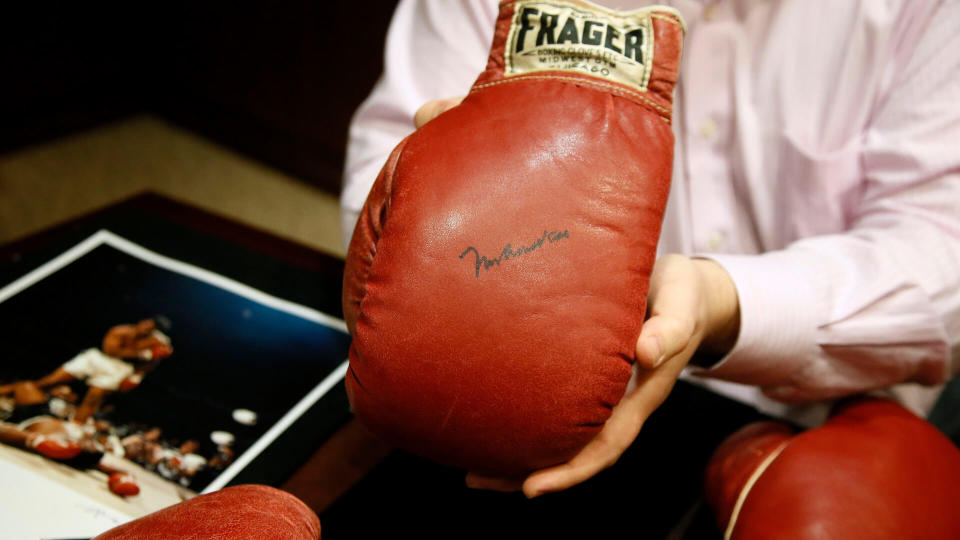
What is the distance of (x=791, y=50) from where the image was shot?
0.70m

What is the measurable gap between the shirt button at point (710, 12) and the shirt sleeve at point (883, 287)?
19 centimetres

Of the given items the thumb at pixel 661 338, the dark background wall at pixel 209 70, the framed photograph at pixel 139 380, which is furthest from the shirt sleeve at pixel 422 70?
the dark background wall at pixel 209 70

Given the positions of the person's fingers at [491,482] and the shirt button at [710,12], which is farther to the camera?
the shirt button at [710,12]

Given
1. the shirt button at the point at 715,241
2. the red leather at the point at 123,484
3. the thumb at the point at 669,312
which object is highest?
the thumb at the point at 669,312

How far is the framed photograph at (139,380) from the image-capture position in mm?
507

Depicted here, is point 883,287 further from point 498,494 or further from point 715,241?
point 498,494

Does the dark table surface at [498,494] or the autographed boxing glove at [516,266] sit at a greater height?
the autographed boxing glove at [516,266]

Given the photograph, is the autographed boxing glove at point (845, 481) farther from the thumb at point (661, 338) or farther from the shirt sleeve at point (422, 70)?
the shirt sleeve at point (422, 70)

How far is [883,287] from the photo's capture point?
0.58 meters

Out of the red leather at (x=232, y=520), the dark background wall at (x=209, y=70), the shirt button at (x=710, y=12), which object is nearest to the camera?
the red leather at (x=232, y=520)

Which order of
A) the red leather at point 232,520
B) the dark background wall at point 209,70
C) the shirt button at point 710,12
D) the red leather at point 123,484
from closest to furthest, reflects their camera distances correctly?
the red leather at point 232,520, the red leather at point 123,484, the shirt button at point 710,12, the dark background wall at point 209,70

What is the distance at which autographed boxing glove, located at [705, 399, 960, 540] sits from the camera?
423 millimetres

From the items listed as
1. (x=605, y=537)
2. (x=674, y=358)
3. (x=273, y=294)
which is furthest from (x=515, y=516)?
(x=273, y=294)
